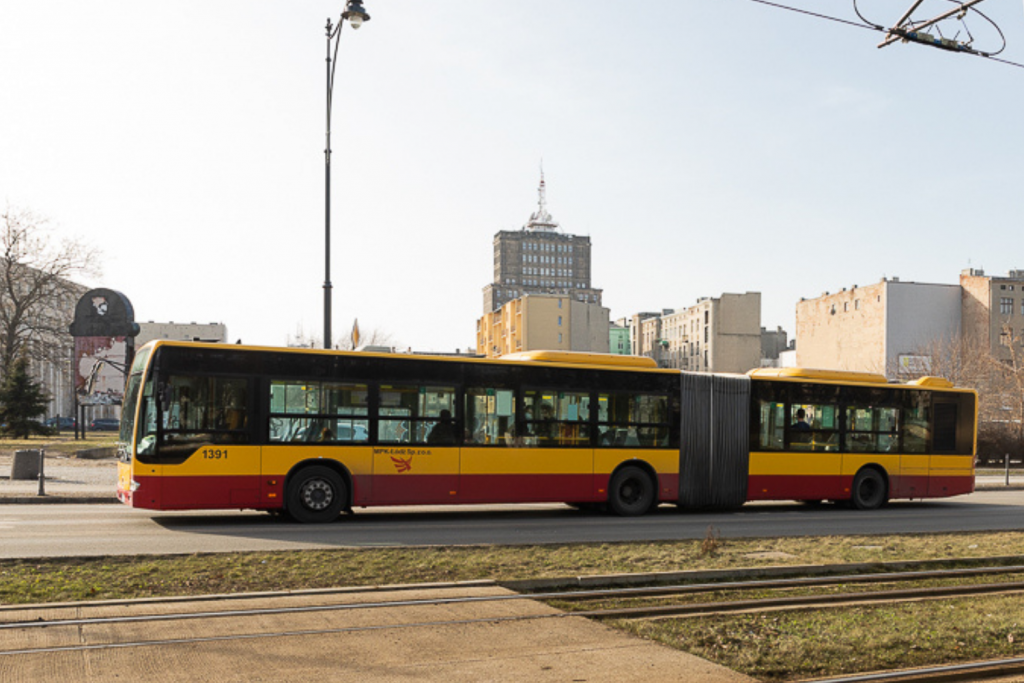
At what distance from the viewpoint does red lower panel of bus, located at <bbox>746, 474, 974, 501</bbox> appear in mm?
19391

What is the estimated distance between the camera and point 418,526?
15930 mm

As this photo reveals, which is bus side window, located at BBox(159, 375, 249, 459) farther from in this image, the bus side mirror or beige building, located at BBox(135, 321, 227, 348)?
beige building, located at BBox(135, 321, 227, 348)

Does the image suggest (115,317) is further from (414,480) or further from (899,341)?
(899,341)

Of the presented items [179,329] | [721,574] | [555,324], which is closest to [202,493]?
[721,574]

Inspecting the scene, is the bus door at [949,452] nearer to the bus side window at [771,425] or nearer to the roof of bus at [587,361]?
the roof of bus at [587,361]

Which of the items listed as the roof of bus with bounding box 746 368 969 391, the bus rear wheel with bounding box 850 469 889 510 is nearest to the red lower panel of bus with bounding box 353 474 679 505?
the roof of bus with bounding box 746 368 969 391

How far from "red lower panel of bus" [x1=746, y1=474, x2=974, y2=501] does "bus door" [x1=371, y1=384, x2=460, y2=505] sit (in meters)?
6.38

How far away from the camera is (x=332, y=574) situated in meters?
10.3

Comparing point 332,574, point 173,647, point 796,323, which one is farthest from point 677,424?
point 796,323

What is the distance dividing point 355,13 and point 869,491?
14481 millimetres

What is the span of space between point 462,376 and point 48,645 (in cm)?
1025

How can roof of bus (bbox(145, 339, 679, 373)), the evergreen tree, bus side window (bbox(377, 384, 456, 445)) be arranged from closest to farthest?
roof of bus (bbox(145, 339, 679, 373)) < bus side window (bbox(377, 384, 456, 445)) < the evergreen tree

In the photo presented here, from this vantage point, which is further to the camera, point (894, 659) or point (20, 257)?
point (20, 257)

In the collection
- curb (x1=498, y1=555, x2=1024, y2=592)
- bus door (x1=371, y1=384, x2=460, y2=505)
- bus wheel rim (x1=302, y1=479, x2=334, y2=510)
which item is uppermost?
bus door (x1=371, y1=384, x2=460, y2=505)
